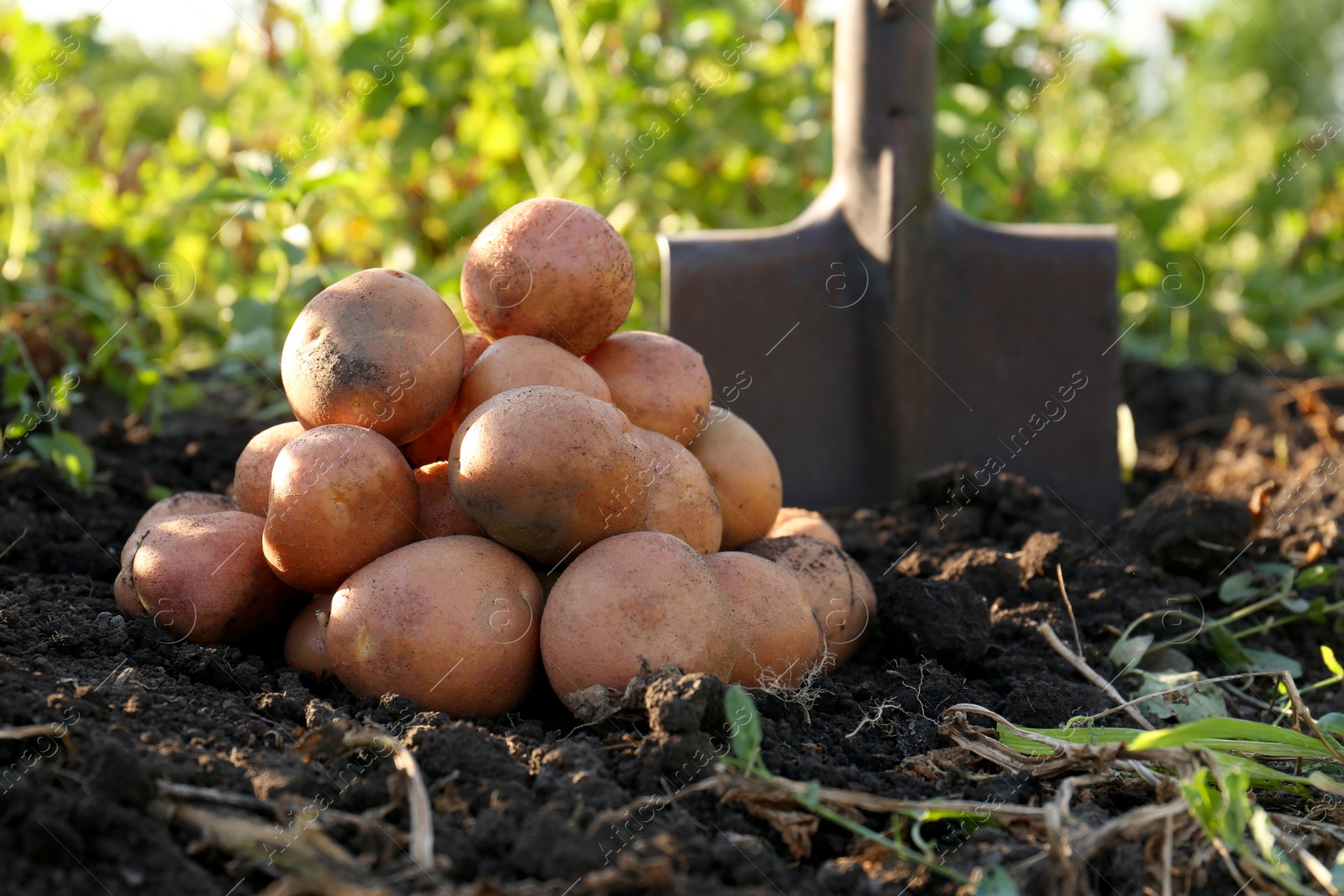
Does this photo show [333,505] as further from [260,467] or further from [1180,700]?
[1180,700]

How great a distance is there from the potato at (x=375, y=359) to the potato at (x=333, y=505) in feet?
0.17

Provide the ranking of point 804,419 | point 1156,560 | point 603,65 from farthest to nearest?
1. point 603,65
2. point 804,419
3. point 1156,560

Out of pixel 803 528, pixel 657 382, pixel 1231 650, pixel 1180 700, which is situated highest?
pixel 657 382

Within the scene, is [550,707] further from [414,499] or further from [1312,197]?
[1312,197]

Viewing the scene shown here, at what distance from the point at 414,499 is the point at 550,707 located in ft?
1.09

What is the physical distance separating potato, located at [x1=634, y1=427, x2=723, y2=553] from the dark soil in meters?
0.27

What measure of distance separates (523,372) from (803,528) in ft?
1.89

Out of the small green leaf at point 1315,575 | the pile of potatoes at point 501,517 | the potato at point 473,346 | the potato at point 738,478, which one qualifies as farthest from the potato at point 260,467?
the small green leaf at point 1315,575

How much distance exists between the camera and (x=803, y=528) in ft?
5.81

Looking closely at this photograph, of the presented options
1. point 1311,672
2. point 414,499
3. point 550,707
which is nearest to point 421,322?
point 414,499

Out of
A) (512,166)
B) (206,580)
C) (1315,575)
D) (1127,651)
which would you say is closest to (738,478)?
(1127,651)

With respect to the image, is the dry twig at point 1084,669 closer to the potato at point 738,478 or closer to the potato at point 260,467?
the potato at point 738,478

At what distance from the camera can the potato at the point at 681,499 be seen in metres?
1.47

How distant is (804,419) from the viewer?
2588mm
